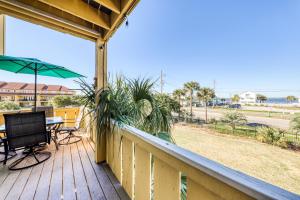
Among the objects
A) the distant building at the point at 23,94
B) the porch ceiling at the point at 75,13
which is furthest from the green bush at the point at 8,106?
the porch ceiling at the point at 75,13

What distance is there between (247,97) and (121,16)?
2067 millimetres

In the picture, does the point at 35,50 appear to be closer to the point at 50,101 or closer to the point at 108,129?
the point at 50,101

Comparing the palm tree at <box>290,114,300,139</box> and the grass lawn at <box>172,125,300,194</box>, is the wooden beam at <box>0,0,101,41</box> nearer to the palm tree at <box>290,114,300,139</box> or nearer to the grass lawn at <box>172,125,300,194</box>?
the grass lawn at <box>172,125,300,194</box>

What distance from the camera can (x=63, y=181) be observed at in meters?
1.90

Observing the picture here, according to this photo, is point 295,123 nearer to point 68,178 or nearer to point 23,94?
point 68,178

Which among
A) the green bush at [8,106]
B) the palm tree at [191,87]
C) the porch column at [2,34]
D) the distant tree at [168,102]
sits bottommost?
the green bush at [8,106]

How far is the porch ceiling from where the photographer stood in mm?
1713

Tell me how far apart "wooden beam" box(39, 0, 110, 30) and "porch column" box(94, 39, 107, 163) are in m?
0.38

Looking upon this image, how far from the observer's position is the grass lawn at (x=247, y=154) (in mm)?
1709

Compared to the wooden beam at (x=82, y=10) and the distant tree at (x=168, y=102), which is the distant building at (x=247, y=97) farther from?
the wooden beam at (x=82, y=10)

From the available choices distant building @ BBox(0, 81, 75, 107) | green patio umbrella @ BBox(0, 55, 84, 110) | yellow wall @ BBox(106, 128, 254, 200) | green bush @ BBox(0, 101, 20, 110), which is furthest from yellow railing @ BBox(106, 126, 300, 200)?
green bush @ BBox(0, 101, 20, 110)

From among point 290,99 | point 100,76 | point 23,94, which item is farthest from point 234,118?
point 23,94

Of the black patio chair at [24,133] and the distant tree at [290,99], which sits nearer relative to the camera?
the distant tree at [290,99]

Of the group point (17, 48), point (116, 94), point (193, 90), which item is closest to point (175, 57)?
point (193, 90)
